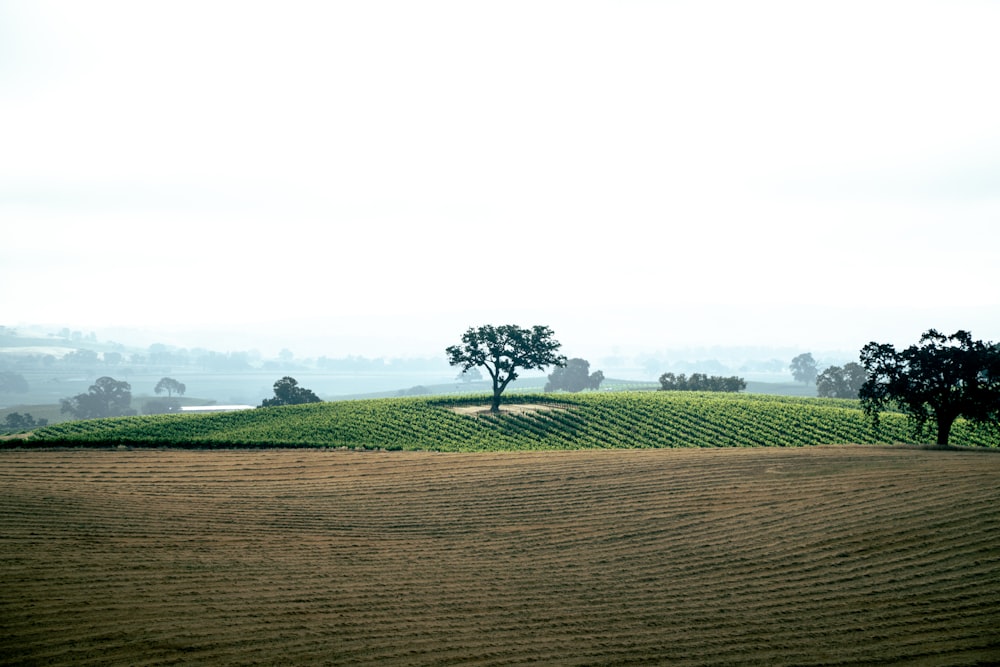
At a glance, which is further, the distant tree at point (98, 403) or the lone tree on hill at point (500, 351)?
the distant tree at point (98, 403)

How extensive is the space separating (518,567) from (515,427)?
138ft

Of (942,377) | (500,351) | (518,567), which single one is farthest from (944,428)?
(500,351)

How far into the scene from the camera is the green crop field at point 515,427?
59469 millimetres

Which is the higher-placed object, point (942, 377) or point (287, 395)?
point (942, 377)

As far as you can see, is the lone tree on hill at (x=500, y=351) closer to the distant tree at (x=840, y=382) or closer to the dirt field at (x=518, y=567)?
the dirt field at (x=518, y=567)

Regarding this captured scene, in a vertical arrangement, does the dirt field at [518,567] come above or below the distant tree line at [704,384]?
below

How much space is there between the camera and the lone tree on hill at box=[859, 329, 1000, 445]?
45438 millimetres

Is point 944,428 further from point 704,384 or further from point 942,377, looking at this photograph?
point 704,384

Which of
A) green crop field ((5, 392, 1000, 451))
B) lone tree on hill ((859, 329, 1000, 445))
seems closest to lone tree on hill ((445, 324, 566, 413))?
green crop field ((5, 392, 1000, 451))

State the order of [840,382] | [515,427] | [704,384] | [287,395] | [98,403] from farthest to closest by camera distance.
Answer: [98,403]
[840,382]
[704,384]
[287,395]
[515,427]

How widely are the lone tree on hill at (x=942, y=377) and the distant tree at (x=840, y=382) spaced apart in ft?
362

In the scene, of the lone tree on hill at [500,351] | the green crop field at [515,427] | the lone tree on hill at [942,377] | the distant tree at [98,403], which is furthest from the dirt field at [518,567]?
the distant tree at [98,403]

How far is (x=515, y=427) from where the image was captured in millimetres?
67812

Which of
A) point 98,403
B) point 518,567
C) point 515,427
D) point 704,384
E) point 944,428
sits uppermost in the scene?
point 704,384
